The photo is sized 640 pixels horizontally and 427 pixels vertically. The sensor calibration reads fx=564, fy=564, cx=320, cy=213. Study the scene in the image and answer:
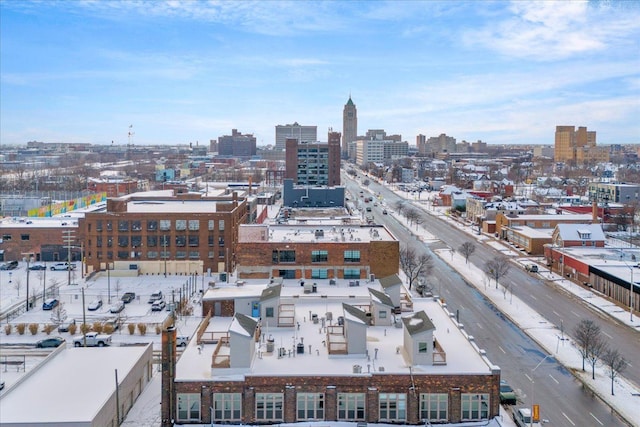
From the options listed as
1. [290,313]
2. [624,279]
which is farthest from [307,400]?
[624,279]

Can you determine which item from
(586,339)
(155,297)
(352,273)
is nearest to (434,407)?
(586,339)

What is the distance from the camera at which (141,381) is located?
28547 millimetres

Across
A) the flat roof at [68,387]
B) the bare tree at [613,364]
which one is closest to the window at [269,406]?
the flat roof at [68,387]

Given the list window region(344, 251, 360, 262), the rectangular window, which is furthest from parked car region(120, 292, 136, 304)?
window region(344, 251, 360, 262)

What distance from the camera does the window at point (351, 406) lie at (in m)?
21.2

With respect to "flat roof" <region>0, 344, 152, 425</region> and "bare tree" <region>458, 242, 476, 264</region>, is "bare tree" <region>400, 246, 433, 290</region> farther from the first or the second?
"flat roof" <region>0, 344, 152, 425</region>

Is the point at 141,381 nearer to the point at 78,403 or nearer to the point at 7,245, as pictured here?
the point at 78,403

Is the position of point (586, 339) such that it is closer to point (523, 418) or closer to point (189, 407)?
point (523, 418)

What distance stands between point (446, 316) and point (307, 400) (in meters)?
11.4

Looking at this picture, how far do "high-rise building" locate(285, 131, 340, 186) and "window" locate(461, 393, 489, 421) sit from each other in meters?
101

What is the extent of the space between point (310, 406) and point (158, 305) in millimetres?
28298

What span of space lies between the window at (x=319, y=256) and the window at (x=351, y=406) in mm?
21813

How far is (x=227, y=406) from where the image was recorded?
2117 centimetres

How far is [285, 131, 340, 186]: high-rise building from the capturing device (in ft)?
398
